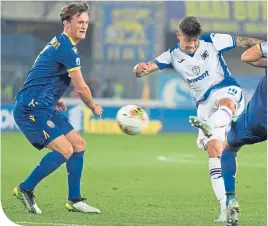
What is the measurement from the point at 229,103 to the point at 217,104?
0.30m

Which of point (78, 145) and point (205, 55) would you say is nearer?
point (78, 145)

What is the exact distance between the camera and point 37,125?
30.7ft

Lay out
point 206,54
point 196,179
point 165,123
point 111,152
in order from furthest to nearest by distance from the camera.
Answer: point 165,123 < point 111,152 < point 196,179 < point 206,54

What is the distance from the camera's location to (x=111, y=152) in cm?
1919

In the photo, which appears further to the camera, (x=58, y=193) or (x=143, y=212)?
(x=58, y=193)

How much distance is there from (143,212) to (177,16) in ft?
81.2

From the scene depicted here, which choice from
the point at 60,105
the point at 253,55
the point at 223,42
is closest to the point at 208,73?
the point at 223,42

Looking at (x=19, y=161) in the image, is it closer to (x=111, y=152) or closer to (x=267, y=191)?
(x=111, y=152)

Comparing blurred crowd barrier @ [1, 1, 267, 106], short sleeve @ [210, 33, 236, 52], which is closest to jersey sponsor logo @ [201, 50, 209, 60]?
short sleeve @ [210, 33, 236, 52]

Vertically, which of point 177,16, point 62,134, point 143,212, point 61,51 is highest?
point 177,16

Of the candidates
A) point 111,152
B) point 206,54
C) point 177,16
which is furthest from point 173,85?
point 206,54

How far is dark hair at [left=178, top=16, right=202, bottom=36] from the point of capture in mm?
9328

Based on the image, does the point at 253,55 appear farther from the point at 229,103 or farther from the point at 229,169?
the point at 229,103

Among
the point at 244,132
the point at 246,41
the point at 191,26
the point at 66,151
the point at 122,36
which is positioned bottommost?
the point at 66,151
